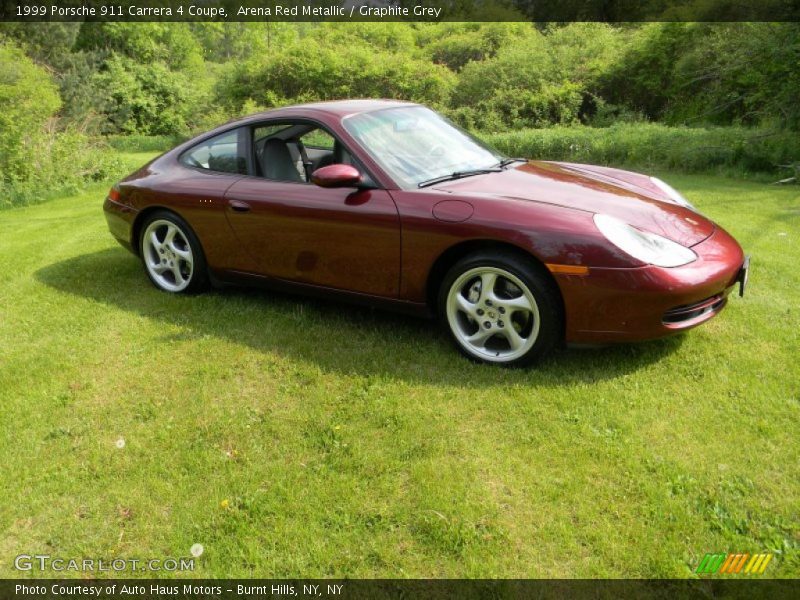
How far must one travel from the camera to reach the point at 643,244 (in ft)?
11.3

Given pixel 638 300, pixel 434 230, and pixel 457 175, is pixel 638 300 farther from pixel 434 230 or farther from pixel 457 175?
pixel 457 175

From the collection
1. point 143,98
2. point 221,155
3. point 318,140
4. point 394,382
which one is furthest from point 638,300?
point 143,98

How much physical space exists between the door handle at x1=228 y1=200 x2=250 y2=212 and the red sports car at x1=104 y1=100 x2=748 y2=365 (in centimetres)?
1

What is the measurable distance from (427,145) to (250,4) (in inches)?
2143

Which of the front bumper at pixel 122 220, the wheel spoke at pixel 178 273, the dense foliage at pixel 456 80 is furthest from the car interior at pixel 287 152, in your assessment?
the dense foliage at pixel 456 80

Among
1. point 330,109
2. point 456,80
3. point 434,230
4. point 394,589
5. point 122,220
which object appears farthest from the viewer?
point 456,80

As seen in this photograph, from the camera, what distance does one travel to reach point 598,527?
2.49 meters

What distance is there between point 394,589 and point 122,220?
4.18 m

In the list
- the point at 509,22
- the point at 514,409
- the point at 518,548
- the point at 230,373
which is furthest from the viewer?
the point at 509,22

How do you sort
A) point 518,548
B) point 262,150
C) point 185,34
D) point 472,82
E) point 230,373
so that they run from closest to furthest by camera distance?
point 518,548, point 230,373, point 262,150, point 472,82, point 185,34

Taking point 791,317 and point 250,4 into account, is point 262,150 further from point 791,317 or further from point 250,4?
point 250,4

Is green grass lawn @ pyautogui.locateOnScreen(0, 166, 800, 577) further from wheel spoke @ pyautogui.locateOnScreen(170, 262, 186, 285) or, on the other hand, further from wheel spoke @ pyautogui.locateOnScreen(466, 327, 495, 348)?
wheel spoke @ pyautogui.locateOnScreen(170, 262, 186, 285)

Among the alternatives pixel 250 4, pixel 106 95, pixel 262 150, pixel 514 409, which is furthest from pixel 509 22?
pixel 250 4

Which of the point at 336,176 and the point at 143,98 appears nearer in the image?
the point at 336,176
